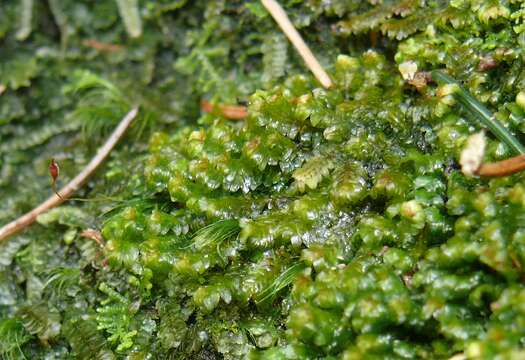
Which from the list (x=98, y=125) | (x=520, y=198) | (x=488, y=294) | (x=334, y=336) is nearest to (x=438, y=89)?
(x=520, y=198)

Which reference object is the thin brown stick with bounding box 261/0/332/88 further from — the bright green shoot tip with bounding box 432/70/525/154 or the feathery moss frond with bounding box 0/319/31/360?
the feathery moss frond with bounding box 0/319/31/360

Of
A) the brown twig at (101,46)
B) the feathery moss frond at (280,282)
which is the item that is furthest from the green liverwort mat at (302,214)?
the brown twig at (101,46)

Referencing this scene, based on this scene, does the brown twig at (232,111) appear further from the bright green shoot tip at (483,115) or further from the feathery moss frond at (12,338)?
the feathery moss frond at (12,338)

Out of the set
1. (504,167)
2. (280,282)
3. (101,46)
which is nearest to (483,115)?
(504,167)

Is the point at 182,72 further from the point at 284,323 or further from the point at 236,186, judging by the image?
the point at 284,323

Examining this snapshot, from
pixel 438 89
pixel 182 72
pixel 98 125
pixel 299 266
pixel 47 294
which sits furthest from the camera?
pixel 182 72

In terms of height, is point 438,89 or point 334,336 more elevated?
point 438,89
